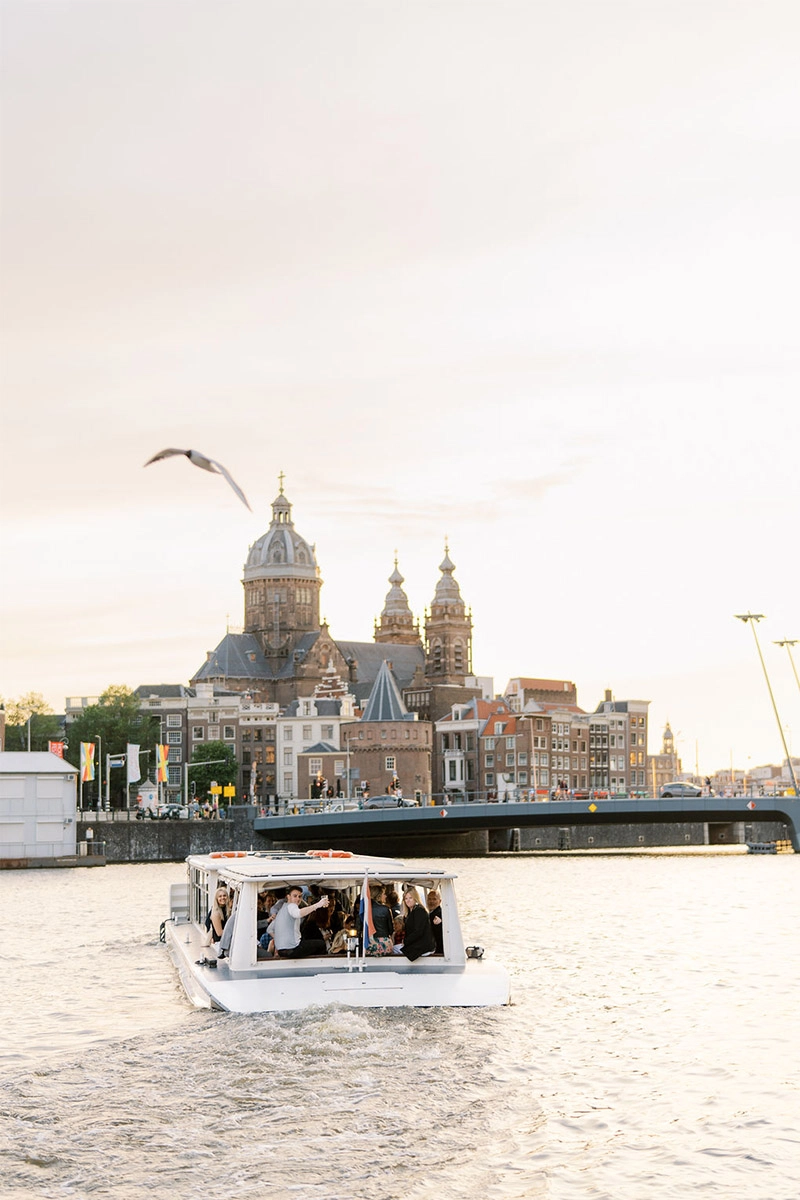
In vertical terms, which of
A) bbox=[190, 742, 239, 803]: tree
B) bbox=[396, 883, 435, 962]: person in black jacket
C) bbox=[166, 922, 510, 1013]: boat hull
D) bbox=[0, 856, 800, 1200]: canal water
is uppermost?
bbox=[190, 742, 239, 803]: tree

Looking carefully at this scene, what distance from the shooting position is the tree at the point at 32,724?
6742 inches

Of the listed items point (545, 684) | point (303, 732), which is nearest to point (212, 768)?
point (303, 732)

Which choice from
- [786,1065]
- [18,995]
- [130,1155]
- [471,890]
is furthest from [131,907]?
[130,1155]

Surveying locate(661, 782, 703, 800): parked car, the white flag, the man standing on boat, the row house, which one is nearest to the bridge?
the white flag

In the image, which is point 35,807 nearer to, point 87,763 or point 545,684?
point 87,763

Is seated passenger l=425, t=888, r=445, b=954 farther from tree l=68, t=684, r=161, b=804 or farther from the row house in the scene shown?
the row house

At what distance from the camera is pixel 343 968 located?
26594mm

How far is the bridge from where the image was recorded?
329 ft

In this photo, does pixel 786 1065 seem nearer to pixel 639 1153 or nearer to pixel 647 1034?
pixel 647 1034

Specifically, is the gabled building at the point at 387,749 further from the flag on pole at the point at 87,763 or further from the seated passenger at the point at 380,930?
the seated passenger at the point at 380,930

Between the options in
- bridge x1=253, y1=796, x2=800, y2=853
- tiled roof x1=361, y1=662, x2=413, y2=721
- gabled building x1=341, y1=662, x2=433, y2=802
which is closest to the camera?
bridge x1=253, y1=796, x2=800, y2=853

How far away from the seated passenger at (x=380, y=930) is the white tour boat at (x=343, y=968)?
5.3 inches

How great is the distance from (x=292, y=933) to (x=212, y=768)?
14184cm

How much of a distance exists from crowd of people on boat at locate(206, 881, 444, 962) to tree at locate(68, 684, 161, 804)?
130 m
